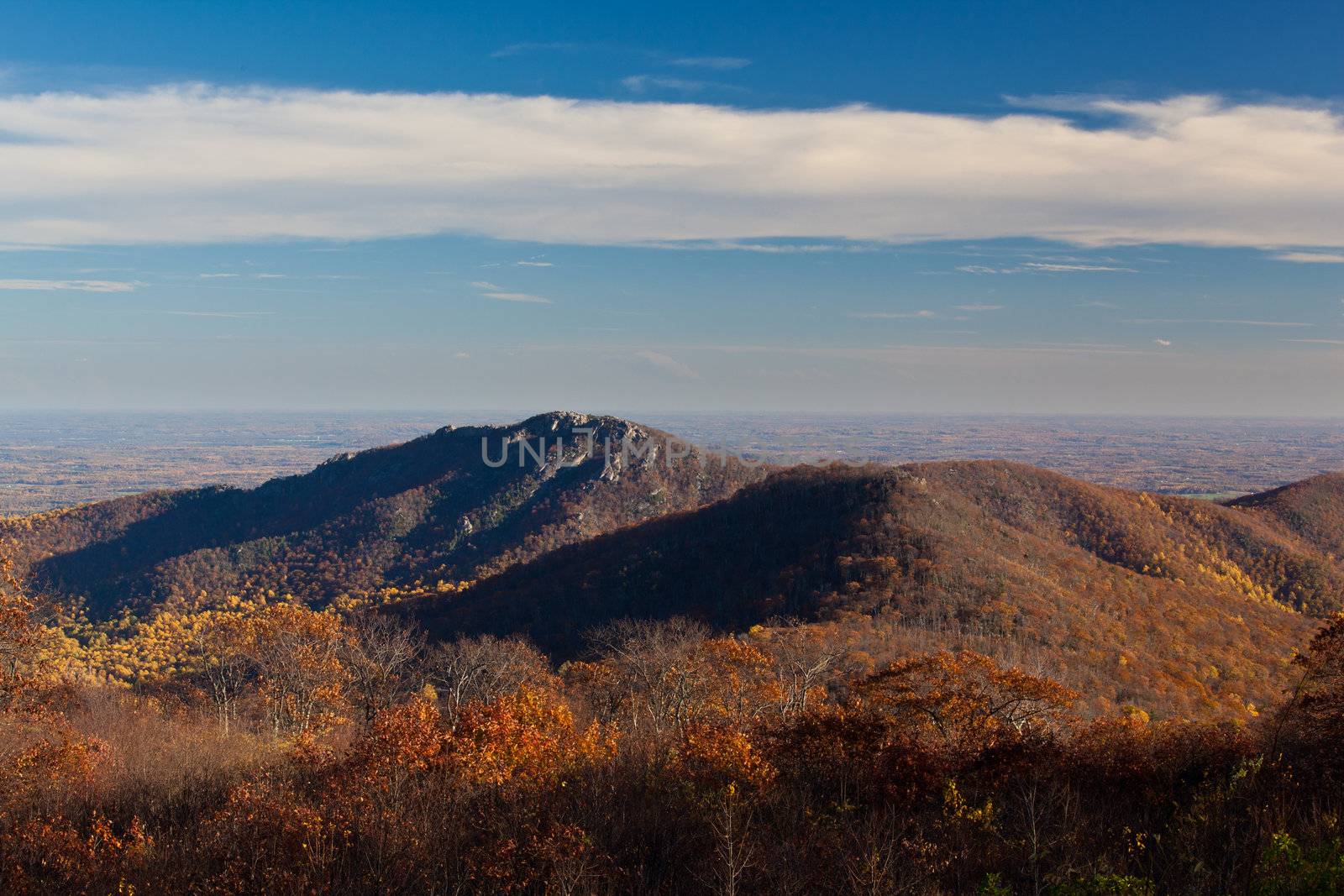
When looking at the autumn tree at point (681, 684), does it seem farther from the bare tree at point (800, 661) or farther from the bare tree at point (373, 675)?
the bare tree at point (373, 675)

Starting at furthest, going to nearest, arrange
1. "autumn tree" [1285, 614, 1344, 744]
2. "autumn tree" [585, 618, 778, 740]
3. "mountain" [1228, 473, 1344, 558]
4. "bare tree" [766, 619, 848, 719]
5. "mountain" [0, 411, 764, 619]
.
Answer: "mountain" [0, 411, 764, 619]
"mountain" [1228, 473, 1344, 558]
"bare tree" [766, 619, 848, 719]
"autumn tree" [585, 618, 778, 740]
"autumn tree" [1285, 614, 1344, 744]

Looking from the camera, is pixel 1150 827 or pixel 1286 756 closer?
pixel 1150 827

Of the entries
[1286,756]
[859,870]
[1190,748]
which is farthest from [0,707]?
[1286,756]

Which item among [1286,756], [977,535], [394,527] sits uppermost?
[1286,756]

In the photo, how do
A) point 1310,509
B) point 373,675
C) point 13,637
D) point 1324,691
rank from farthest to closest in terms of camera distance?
point 1310,509
point 373,675
point 1324,691
point 13,637

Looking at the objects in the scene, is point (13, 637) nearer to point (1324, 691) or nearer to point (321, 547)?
point (1324, 691)

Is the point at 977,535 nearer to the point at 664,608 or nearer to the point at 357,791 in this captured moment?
the point at 664,608

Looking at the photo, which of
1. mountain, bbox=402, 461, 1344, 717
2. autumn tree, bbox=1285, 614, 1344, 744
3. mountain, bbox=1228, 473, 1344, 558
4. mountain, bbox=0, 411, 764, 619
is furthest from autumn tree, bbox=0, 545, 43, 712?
mountain, bbox=1228, 473, 1344, 558

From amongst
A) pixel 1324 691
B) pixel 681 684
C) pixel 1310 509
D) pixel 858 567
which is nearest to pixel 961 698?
pixel 1324 691

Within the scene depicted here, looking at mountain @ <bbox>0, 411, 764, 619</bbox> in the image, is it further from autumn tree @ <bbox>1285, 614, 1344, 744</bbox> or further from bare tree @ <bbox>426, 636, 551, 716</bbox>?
autumn tree @ <bbox>1285, 614, 1344, 744</bbox>
